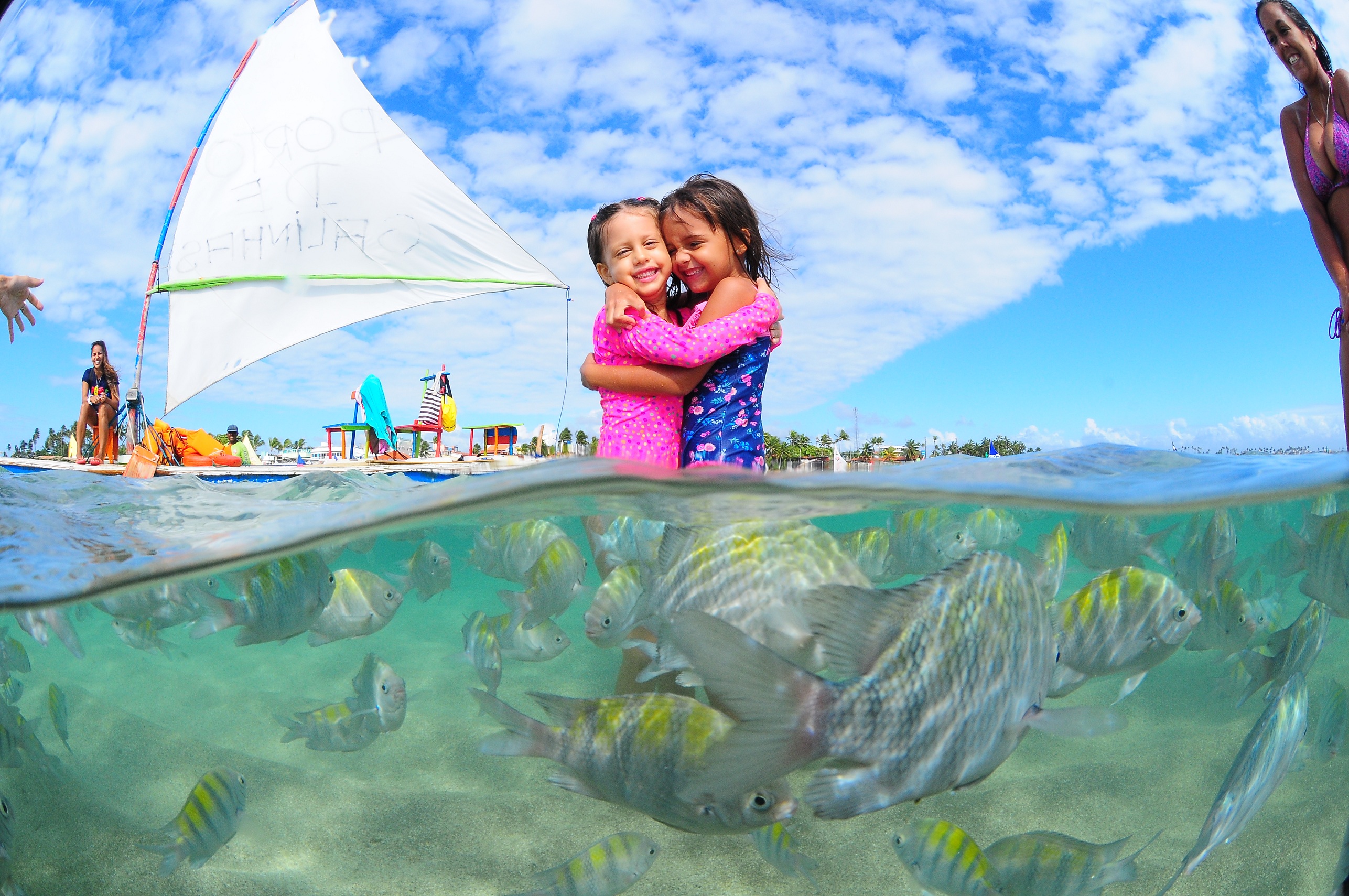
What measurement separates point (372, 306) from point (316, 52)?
19.7 ft

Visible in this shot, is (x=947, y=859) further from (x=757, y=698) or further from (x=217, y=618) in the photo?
(x=217, y=618)

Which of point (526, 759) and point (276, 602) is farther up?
point (276, 602)

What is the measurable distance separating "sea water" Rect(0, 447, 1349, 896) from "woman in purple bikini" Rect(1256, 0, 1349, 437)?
98 centimetres

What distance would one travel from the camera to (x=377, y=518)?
2.81 m

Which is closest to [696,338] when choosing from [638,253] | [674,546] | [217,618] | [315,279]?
[638,253]

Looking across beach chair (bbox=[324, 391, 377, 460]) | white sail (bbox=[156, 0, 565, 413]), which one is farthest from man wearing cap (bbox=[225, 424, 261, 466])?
white sail (bbox=[156, 0, 565, 413])

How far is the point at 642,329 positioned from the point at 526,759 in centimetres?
185

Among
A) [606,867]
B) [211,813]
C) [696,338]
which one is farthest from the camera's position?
[696,338]

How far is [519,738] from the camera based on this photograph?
1.77 meters

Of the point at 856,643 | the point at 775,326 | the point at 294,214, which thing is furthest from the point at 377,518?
the point at 294,214

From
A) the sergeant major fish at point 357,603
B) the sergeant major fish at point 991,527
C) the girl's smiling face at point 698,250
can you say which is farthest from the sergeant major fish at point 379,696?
the sergeant major fish at point 991,527

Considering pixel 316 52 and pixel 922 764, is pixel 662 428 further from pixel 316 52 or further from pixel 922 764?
pixel 316 52

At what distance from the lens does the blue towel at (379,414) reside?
25.7 feet

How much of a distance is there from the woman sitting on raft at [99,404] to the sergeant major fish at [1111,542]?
735 centimetres
